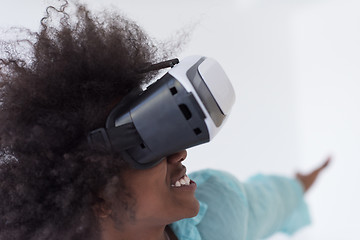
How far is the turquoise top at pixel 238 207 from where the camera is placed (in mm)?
849

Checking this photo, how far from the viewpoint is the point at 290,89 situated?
190cm

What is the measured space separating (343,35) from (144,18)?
0.80 meters

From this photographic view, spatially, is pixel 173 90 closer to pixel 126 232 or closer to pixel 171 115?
pixel 171 115

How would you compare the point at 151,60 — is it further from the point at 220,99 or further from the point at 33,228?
the point at 33,228

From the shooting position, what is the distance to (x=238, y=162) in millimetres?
1806

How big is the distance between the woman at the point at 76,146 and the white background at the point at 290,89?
0.93 meters

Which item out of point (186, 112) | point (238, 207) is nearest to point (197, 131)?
point (186, 112)

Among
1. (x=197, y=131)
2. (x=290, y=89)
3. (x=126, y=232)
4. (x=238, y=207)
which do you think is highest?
(x=197, y=131)

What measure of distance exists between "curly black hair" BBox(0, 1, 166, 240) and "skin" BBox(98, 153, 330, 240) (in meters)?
0.02

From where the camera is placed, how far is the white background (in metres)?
1.68

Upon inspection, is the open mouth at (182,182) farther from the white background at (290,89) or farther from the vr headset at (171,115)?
the white background at (290,89)

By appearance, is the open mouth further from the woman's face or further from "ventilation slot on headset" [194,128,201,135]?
"ventilation slot on headset" [194,128,201,135]

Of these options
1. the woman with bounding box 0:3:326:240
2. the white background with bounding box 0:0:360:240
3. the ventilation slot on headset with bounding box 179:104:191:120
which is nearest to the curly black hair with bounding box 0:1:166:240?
the woman with bounding box 0:3:326:240

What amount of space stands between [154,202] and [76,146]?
0.46 feet
